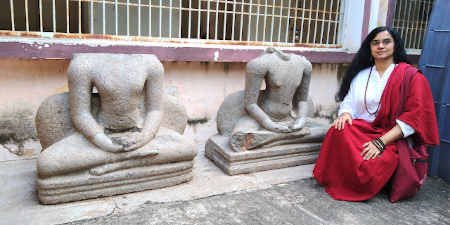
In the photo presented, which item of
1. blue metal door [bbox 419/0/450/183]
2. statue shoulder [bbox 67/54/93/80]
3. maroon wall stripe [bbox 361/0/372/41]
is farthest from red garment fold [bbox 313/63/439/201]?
maroon wall stripe [bbox 361/0/372/41]

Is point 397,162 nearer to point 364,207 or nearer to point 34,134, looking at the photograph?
point 364,207

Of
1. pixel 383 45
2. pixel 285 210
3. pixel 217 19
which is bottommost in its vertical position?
pixel 285 210

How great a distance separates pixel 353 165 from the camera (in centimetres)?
297

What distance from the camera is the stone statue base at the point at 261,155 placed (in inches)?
132

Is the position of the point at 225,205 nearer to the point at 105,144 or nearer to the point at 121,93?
the point at 105,144

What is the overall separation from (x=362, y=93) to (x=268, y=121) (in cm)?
83

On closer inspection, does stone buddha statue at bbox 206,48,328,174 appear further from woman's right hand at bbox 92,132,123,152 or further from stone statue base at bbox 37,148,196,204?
woman's right hand at bbox 92,132,123,152

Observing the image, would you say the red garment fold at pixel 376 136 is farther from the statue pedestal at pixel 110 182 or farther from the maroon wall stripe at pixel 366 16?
the maroon wall stripe at pixel 366 16

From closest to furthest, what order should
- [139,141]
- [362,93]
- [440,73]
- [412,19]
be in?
[139,141] → [362,93] → [440,73] → [412,19]

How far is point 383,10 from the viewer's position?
5.39m

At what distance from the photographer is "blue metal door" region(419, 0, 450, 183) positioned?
355cm

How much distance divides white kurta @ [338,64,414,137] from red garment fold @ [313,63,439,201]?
0.29 ft

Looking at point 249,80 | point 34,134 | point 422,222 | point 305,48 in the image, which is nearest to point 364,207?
point 422,222

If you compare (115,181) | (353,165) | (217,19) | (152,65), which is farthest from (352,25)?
(115,181)
